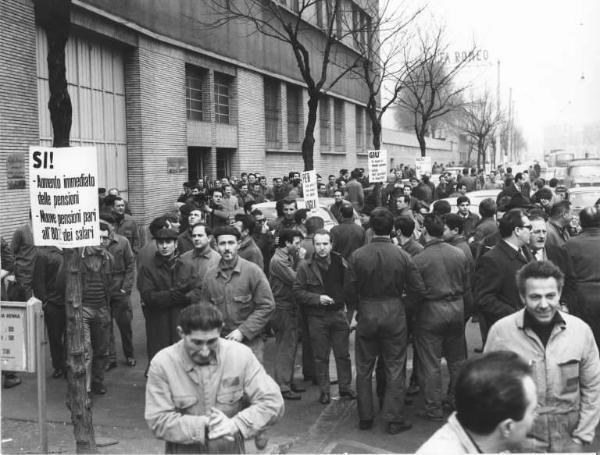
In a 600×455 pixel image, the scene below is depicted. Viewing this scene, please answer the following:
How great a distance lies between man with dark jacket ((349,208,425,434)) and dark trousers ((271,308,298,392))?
4.15 ft

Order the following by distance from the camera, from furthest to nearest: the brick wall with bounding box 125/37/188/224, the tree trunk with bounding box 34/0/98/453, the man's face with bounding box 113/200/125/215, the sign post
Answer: the brick wall with bounding box 125/37/188/224 → the man's face with bounding box 113/200/125/215 → the tree trunk with bounding box 34/0/98/453 → the sign post

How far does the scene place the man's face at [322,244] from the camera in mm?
7734

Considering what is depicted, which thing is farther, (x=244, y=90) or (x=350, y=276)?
(x=244, y=90)

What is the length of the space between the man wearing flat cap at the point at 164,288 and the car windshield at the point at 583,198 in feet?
38.8

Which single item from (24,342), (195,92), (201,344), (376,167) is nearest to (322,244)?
(24,342)

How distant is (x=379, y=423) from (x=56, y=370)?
4063mm

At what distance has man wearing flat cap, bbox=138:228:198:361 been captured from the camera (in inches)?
312

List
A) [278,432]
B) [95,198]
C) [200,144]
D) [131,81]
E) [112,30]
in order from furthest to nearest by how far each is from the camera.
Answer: [200,144], [131,81], [112,30], [278,432], [95,198]

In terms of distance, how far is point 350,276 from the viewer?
7129 millimetres

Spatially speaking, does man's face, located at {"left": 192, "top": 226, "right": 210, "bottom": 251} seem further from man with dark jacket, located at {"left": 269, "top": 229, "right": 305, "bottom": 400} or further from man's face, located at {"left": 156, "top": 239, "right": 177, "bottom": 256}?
man with dark jacket, located at {"left": 269, "top": 229, "right": 305, "bottom": 400}

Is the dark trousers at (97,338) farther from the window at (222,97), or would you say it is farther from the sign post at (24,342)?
the window at (222,97)

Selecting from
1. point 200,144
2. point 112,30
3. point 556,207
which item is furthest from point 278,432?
point 200,144

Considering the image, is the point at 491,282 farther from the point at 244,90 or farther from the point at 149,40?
the point at 244,90

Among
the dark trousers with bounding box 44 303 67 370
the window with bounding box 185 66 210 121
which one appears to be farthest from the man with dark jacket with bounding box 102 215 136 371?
the window with bounding box 185 66 210 121
